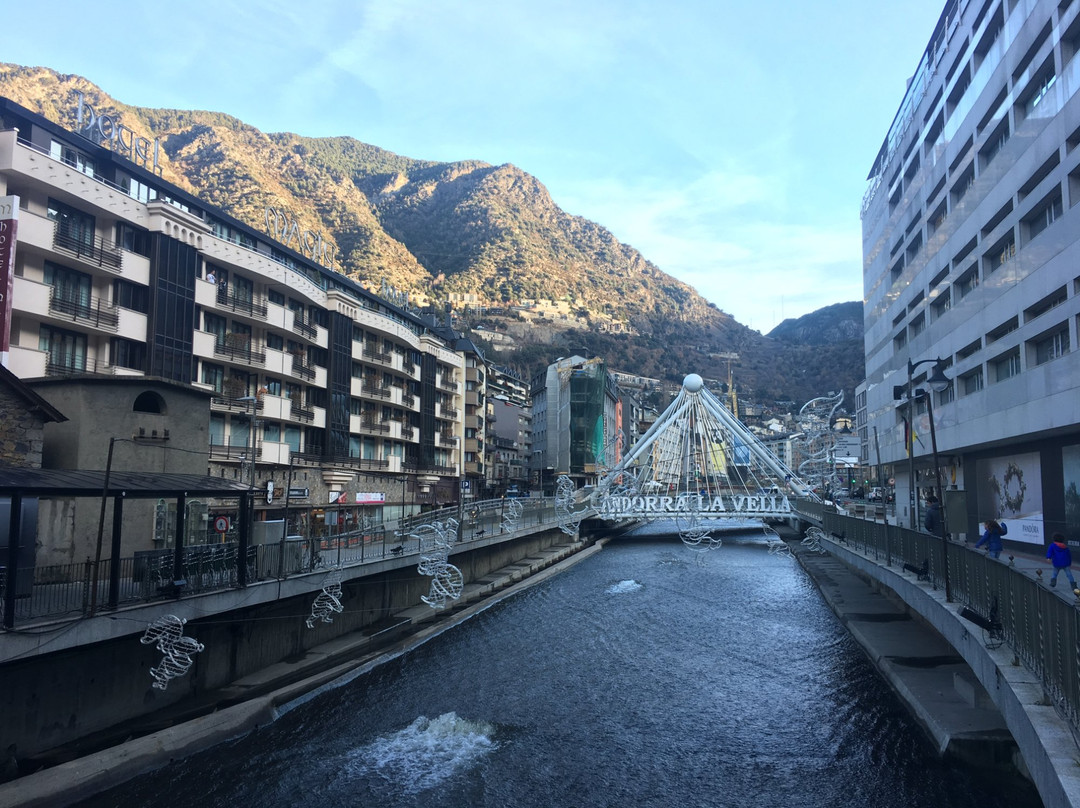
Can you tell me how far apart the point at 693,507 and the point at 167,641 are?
156 ft

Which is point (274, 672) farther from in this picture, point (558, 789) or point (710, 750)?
point (710, 750)

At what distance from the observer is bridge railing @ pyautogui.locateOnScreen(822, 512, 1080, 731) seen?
883 cm

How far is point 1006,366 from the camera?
1245 inches

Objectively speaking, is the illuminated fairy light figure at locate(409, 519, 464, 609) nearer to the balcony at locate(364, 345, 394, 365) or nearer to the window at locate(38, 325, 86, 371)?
the window at locate(38, 325, 86, 371)

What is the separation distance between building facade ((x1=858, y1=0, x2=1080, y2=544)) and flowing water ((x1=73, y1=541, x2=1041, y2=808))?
673 cm

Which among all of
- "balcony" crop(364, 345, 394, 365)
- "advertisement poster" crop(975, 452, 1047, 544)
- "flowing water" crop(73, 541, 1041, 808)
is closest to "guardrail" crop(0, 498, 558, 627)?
"flowing water" crop(73, 541, 1041, 808)

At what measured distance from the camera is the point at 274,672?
22.7 m

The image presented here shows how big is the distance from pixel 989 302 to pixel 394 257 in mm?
162861

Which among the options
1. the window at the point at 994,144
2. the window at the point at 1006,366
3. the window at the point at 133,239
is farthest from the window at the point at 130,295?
the window at the point at 994,144

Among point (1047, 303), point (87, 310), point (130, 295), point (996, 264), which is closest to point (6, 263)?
point (87, 310)

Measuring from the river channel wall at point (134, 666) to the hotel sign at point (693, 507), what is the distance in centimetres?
3479

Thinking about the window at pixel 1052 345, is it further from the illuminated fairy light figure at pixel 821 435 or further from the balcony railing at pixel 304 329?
the balcony railing at pixel 304 329

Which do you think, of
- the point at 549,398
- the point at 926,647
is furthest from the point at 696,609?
the point at 549,398

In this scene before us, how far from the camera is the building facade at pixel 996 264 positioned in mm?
24953
